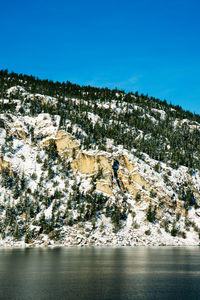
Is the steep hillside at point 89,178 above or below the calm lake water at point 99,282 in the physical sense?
above

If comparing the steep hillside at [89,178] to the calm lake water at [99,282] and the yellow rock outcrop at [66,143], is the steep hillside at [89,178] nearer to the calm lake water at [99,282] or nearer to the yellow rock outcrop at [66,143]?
the yellow rock outcrop at [66,143]

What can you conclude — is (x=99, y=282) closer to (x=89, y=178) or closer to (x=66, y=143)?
(x=89, y=178)

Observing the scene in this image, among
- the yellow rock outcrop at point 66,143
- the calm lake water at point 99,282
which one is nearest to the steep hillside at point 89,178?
the yellow rock outcrop at point 66,143

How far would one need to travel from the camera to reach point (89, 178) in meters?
116

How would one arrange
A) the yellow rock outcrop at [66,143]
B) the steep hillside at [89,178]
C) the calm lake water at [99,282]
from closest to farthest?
the calm lake water at [99,282] < the steep hillside at [89,178] < the yellow rock outcrop at [66,143]

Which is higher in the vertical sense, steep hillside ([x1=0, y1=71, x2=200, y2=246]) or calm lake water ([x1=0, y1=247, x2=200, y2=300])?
steep hillside ([x1=0, y1=71, x2=200, y2=246])

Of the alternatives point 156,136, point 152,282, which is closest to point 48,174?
point 156,136

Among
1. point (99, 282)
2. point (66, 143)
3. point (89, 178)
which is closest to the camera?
point (99, 282)

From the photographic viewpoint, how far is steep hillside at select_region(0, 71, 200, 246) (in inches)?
3821

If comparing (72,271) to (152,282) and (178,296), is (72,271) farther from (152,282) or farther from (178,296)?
(178,296)

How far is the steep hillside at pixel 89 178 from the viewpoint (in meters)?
97.1

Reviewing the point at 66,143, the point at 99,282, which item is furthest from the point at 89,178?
the point at 99,282

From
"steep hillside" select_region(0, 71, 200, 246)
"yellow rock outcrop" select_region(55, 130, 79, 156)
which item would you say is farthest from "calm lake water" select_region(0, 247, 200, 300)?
"yellow rock outcrop" select_region(55, 130, 79, 156)

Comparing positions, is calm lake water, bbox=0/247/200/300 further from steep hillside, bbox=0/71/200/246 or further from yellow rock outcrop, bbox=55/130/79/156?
yellow rock outcrop, bbox=55/130/79/156
